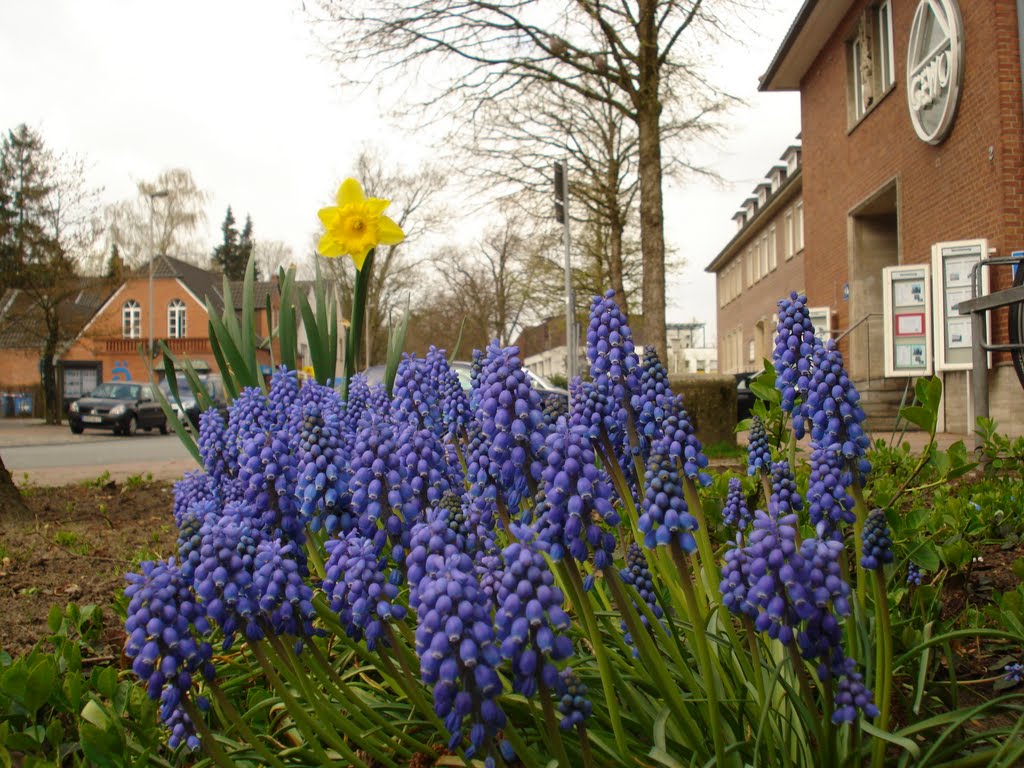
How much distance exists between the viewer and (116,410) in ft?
80.7

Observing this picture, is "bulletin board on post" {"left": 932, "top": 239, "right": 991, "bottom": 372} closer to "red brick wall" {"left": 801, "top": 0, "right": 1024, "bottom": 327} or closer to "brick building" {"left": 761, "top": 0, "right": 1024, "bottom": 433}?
"brick building" {"left": 761, "top": 0, "right": 1024, "bottom": 433}

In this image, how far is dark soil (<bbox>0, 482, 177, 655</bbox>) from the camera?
2.87 m

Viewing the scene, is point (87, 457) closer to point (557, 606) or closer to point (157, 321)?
point (557, 606)

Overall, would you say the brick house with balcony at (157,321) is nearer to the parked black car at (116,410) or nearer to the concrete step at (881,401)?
the parked black car at (116,410)

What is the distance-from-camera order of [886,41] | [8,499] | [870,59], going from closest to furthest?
1. [8,499]
2. [886,41]
3. [870,59]

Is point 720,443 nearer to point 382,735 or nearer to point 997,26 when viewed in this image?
point 997,26

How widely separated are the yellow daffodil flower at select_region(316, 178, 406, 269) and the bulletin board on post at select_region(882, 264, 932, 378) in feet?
38.9

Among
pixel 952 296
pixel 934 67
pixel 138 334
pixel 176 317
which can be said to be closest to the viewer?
pixel 952 296

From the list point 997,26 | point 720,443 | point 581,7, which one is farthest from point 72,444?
point 997,26

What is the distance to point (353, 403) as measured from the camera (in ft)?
8.71

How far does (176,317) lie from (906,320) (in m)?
44.4

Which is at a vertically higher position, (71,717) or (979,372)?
Answer: (979,372)

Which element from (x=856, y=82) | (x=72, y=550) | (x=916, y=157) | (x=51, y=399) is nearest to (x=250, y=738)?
(x=72, y=550)

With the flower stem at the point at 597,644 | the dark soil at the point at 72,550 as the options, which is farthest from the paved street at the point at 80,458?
the flower stem at the point at 597,644
